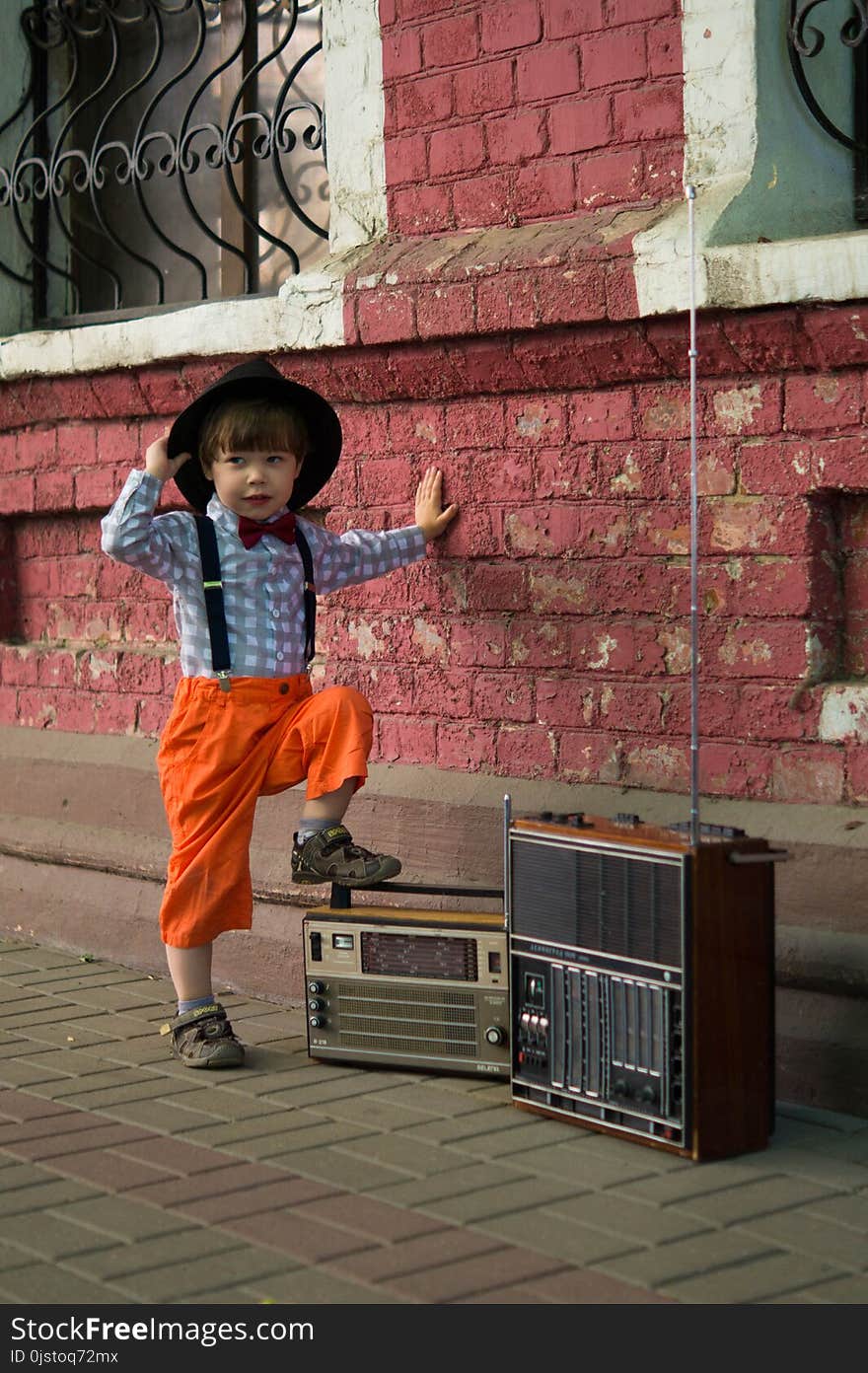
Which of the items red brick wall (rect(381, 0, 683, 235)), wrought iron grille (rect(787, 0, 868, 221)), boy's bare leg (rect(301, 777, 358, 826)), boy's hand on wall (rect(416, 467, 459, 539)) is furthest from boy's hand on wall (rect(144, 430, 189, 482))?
wrought iron grille (rect(787, 0, 868, 221))

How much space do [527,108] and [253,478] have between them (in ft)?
4.13

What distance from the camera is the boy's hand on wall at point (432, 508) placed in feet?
16.0

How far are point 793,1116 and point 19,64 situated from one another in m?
4.69

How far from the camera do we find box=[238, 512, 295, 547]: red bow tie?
456cm

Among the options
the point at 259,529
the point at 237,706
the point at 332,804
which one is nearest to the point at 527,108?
the point at 259,529

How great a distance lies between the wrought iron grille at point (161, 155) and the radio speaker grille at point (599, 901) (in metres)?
2.48

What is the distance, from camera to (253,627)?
454 centimetres

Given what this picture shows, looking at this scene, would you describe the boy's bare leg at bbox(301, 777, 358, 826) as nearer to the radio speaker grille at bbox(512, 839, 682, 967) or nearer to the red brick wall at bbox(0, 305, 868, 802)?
the red brick wall at bbox(0, 305, 868, 802)

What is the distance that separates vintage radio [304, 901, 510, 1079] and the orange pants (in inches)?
11.0

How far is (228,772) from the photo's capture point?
4.54 metres

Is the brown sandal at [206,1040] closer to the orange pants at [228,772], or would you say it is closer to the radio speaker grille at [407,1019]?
the orange pants at [228,772]

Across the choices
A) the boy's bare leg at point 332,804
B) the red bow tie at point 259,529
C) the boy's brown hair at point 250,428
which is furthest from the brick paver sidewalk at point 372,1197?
the boy's brown hair at point 250,428
